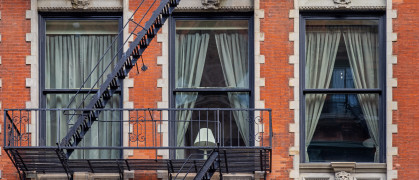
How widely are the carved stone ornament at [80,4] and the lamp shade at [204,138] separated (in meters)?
2.97

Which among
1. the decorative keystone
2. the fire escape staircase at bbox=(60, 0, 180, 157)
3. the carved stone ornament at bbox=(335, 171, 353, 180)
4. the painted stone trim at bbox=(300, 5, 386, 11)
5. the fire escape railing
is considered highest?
the painted stone trim at bbox=(300, 5, 386, 11)

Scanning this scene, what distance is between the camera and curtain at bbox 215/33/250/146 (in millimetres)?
18472

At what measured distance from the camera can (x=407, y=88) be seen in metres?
18.1

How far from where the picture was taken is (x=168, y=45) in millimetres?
18422

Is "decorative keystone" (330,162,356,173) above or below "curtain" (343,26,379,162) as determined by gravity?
below

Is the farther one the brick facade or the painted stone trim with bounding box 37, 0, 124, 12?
the painted stone trim with bounding box 37, 0, 124, 12

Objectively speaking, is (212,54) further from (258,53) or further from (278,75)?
(278,75)

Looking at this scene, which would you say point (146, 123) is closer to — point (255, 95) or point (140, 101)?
point (140, 101)

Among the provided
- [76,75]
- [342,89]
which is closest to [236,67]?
[342,89]

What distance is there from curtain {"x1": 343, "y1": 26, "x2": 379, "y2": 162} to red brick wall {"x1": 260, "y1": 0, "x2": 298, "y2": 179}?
1.14 meters

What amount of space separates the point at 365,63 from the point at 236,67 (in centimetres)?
227

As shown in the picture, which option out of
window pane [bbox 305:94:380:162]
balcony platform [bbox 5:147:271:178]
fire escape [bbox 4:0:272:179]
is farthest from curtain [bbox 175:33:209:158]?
window pane [bbox 305:94:380:162]

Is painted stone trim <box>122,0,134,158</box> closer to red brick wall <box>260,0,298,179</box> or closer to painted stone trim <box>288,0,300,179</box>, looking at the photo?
red brick wall <box>260,0,298,179</box>

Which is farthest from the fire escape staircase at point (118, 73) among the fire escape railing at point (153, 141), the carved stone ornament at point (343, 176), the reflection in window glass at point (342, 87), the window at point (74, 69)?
the carved stone ornament at point (343, 176)
